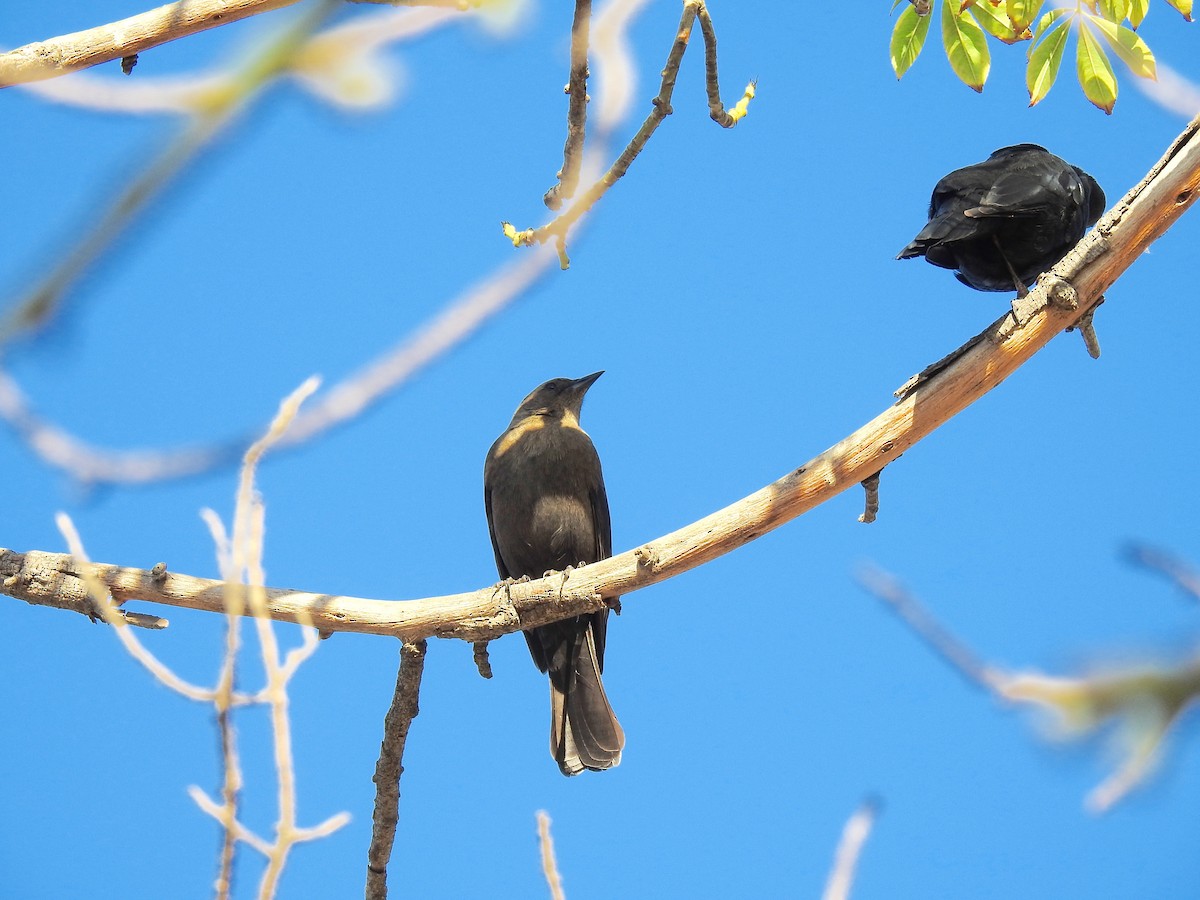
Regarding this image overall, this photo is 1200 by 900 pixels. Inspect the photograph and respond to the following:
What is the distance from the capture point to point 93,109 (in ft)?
3.30

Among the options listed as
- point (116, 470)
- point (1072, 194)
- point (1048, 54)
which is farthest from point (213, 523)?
point (1072, 194)

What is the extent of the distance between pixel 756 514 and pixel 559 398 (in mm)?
3278

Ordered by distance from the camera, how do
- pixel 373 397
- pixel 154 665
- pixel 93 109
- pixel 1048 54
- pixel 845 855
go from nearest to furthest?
1. pixel 93 109
2. pixel 373 397
3. pixel 845 855
4. pixel 154 665
5. pixel 1048 54

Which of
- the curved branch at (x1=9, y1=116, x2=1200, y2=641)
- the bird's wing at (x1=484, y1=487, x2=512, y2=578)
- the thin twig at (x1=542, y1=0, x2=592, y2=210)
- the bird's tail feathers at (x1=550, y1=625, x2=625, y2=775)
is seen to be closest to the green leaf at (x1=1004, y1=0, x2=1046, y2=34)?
the curved branch at (x1=9, y1=116, x2=1200, y2=641)

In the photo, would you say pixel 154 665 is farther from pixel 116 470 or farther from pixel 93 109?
pixel 93 109

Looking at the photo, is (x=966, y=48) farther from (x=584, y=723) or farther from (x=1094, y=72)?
(x=584, y=723)

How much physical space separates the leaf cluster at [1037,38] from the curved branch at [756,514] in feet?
1.21

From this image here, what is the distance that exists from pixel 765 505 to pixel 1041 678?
301 centimetres

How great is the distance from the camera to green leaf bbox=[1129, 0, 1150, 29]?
3.24 metres

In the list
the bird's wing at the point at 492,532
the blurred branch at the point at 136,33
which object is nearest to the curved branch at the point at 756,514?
the blurred branch at the point at 136,33

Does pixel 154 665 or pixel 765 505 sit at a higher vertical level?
pixel 765 505

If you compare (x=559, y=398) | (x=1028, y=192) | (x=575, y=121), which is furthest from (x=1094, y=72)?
(x=559, y=398)

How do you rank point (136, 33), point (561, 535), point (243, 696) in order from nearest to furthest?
1. point (243, 696)
2. point (136, 33)
3. point (561, 535)

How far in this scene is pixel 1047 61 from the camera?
Result: 3.36 meters
